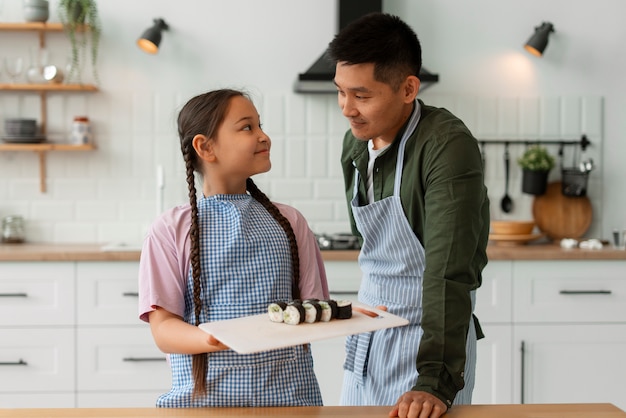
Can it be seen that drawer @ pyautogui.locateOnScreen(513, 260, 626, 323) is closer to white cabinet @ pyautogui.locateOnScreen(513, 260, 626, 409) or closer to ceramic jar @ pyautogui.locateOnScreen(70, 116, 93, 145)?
white cabinet @ pyautogui.locateOnScreen(513, 260, 626, 409)

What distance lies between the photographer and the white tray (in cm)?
123

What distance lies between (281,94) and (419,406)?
2.82m

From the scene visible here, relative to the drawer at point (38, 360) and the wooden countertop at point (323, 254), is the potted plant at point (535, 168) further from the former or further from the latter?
the drawer at point (38, 360)

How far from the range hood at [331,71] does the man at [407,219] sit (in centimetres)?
156

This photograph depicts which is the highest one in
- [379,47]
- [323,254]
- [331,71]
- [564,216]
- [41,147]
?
[331,71]

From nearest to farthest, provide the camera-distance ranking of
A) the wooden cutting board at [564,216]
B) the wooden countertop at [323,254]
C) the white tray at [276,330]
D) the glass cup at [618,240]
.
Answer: the white tray at [276,330] < the wooden countertop at [323,254] < the glass cup at [618,240] < the wooden cutting board at [564,216]

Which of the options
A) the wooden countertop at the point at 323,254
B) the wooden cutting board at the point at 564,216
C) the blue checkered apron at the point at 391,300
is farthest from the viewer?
the wooden cutting board at the point at 564,216

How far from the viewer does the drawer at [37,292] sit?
3.37 m

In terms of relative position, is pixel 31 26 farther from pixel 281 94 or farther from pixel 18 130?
pixel 281 94

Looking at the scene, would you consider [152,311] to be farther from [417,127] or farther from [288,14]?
[288,14]

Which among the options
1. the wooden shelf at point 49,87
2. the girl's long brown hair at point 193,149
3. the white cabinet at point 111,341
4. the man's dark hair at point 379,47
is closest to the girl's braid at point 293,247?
the girl's long brown hair at point 193,149

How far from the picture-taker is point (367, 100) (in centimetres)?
163

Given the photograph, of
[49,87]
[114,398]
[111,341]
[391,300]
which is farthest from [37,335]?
[391,300]

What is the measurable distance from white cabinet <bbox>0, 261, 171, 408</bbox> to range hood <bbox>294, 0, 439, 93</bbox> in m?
1.11
